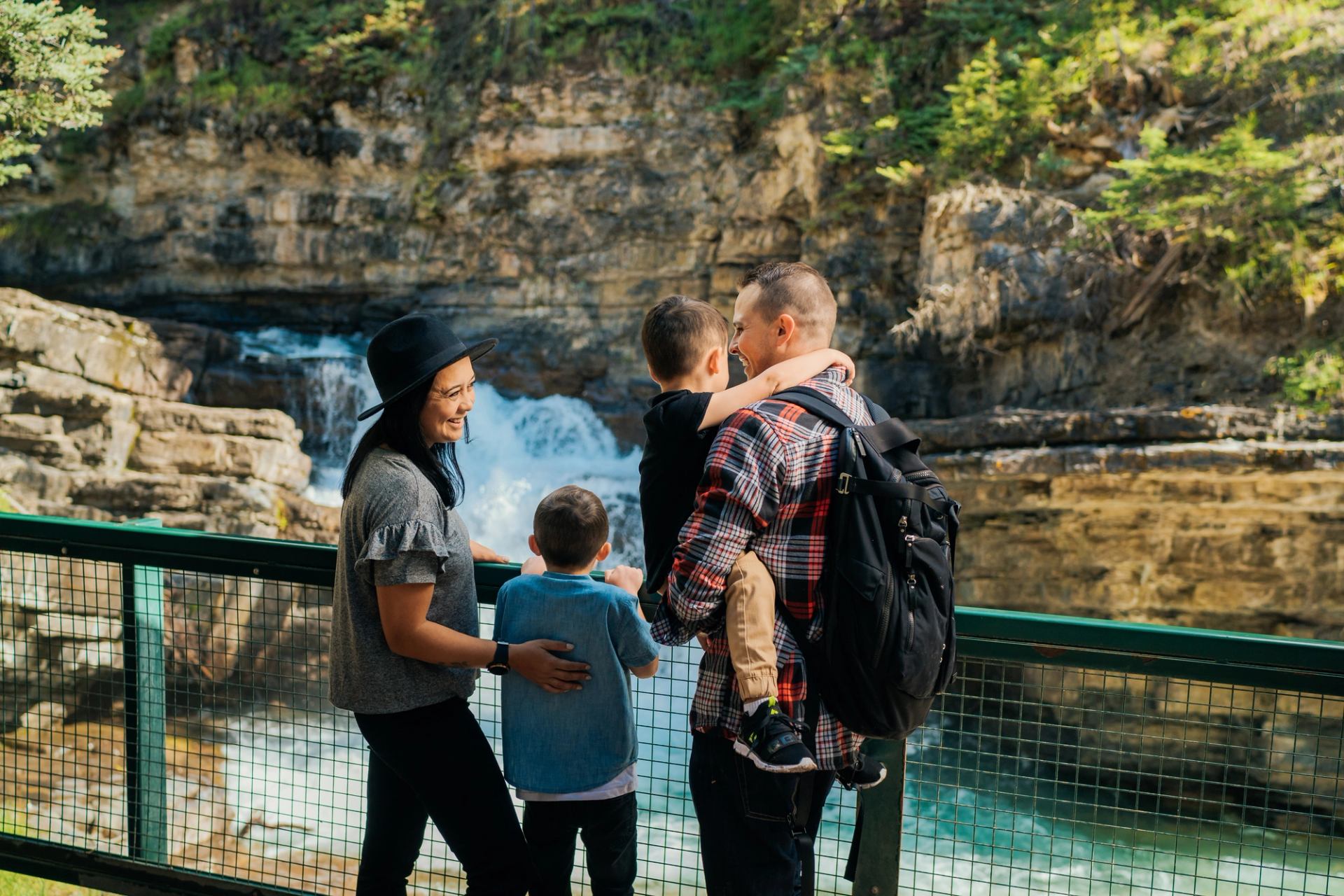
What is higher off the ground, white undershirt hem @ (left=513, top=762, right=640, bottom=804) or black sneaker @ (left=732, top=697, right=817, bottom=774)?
black sneaker @ (left=732, top=697, right=817, bottom=774)

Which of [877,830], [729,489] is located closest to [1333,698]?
[877,830]

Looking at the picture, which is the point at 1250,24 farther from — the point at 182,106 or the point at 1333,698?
the point at 182,106

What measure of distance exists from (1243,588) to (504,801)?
8.62 meters

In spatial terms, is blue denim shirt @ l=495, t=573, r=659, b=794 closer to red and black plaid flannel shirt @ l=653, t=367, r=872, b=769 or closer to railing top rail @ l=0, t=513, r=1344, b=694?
railing top rail @ l=0, t=513, r=1344, b=694

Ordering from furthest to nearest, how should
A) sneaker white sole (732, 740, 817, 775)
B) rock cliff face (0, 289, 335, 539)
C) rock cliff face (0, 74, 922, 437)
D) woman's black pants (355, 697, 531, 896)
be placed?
rock cliff face (0, 74, 922, 437) < rock cliff face (0, 289, 335, 539) < woman's black pants (355, 697, 531, 896) < sneaker white sole (732, 740, 817, 775)

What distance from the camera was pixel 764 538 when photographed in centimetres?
208

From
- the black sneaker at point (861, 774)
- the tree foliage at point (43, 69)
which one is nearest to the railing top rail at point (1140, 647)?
the black sneaker at point (861, 774)

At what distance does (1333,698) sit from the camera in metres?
2.43

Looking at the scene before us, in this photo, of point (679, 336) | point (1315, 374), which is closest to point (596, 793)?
point (679, 336)

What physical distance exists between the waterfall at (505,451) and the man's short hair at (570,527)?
39.5 ft

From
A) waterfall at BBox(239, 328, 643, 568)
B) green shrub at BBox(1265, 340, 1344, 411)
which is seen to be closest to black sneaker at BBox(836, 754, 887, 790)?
green shrub at BBox(1265, 340, 1344, 411)

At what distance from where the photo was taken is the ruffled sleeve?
2.32 meters

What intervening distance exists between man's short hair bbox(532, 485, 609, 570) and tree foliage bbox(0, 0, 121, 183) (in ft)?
21.8

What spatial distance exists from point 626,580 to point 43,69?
23.3 feet
